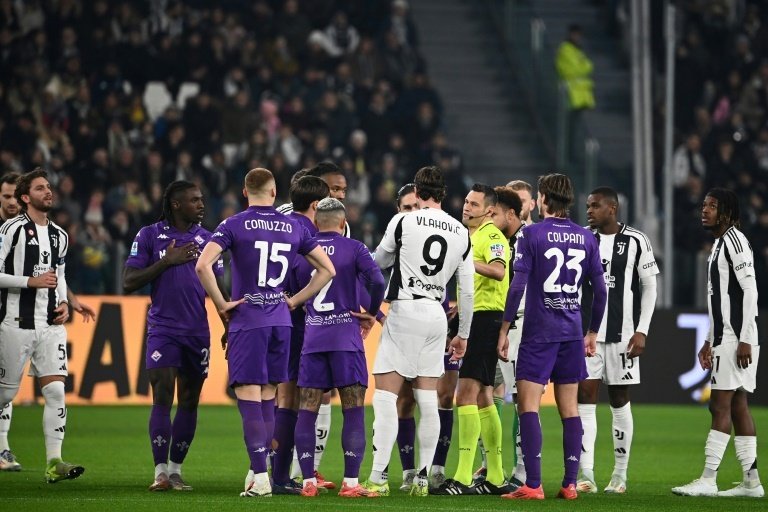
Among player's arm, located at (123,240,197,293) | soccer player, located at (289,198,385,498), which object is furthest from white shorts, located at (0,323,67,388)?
soccer player, located at (289,198,385,498)

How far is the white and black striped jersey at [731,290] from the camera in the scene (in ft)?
37.4

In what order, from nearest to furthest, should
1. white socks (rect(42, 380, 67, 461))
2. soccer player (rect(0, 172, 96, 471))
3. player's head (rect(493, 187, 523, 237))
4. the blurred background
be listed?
white socks (rect(42, 380, 67, 461)) → player's head (rect(493, 187, 523, 237)) → soccer player (rect(0, 172, 96, 471)) → the blurred background

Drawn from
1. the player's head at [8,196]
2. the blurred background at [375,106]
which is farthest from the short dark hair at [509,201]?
the blurred background at [375,106]

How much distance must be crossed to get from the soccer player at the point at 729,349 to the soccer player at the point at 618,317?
0.55m

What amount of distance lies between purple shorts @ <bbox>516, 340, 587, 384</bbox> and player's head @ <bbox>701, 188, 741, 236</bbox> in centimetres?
178

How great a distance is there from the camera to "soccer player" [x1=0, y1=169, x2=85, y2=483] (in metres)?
11.5

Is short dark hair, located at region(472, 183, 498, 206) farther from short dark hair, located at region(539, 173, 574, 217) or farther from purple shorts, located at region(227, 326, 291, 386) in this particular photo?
purple shorts, located at region(227, 326, 291, 386)

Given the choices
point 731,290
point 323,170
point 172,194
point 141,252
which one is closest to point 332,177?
point 323,170

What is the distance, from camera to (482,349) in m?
11.4

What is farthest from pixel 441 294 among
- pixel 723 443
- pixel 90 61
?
pixel 90 61

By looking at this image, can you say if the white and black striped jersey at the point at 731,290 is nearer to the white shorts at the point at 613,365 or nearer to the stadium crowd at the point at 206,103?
the white shorts at the point at 613,365

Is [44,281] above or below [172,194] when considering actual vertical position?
below

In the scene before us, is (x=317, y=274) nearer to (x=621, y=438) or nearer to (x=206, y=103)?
(x=621, y=438)

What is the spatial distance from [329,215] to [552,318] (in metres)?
1.82
